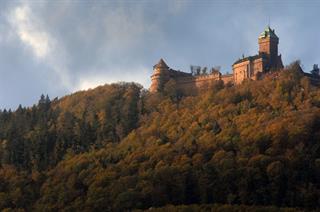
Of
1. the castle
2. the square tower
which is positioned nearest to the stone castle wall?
the castle

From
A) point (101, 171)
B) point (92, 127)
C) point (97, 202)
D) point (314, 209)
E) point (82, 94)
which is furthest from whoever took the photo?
point (82, 94)

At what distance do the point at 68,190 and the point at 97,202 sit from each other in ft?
24.4

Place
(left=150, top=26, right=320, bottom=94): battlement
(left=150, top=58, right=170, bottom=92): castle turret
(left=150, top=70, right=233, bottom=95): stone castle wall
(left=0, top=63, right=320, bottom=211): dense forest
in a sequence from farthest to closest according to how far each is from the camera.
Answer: (left=150, top=58, right=170, bottom=92): castle turret
(left=150, top=70, right=233, bottom=95): stone castle wall
(left=150, top=26, right=320, bottom=94): battlement
(left=0, top=63, right=320, bottom=211): dense forest

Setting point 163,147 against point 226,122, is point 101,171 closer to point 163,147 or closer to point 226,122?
point 163,147

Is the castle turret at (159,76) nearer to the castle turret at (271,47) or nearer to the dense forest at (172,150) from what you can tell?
the dense forest at (172,150)

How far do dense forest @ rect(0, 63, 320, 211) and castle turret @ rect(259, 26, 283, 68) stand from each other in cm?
347

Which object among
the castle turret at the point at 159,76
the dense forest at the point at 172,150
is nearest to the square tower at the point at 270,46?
the dense forest at the point at 172,150

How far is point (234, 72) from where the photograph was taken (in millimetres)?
143625

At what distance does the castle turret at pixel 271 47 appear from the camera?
14212cm

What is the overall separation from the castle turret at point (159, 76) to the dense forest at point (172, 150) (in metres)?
1.76

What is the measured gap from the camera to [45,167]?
13488 cm

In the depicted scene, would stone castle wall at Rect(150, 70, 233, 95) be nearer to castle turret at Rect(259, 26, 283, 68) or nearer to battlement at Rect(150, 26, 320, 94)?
battlement at Rect(150, 26, 320, 94)

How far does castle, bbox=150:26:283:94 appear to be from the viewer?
5497 inches

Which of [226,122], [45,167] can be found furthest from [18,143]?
[226,122]
